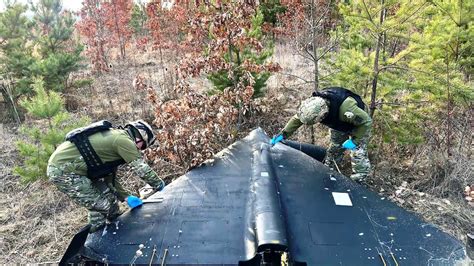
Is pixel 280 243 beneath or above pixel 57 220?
above

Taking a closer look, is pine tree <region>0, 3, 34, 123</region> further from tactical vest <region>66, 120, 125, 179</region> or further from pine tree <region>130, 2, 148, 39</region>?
pine tree <region>130, 2, 148, 39</region>

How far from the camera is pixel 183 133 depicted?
5.01 meters

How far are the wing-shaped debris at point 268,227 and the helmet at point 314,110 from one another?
0.64m

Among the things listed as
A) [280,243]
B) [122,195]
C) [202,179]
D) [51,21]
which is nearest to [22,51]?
[51,21]

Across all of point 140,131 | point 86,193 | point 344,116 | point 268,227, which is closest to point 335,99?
point 344,116

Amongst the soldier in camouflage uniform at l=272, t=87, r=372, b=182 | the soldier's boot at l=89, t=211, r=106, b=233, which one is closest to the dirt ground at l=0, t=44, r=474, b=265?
the soldier's boot at l=89, t=211, r=106, b=233

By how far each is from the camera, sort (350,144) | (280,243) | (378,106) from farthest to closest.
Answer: (378,106)
(350,144)
(280,243)

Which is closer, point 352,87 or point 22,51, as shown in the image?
point 352,87

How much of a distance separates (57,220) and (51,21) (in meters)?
6.49

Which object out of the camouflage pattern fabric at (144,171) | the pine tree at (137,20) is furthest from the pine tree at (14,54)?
the pine tree at (137,20)

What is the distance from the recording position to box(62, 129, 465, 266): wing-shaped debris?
9.97ft

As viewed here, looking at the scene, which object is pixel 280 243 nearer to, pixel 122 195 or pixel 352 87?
pixel 122 195

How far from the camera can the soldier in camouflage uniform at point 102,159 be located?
12.0 feet

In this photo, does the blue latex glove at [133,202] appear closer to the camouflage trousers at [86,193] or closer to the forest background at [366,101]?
the camouflage trousers at [86,193]
